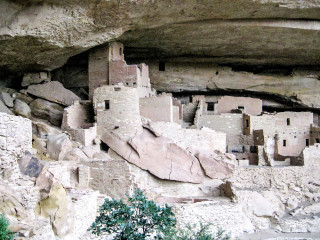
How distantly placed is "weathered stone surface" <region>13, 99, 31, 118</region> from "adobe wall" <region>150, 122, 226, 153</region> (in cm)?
526

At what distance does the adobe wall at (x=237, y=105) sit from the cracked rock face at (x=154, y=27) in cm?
253

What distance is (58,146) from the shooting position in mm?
13273

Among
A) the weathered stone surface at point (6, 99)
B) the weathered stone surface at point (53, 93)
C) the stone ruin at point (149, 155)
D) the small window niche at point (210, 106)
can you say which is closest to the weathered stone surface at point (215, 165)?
the stone ruin at point (149, 155)

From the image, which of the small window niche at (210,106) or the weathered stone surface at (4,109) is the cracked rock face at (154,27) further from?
the small window niche at (210,106)

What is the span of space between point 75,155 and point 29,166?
4.89 meters

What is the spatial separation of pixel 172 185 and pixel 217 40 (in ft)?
23.1

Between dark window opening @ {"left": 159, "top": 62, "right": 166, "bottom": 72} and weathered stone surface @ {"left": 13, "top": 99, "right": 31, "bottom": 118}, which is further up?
dark window opening @ {"left": 159, "top": 62, "right": 166, "bottom": 72}

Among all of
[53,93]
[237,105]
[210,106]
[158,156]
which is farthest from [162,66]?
[158,156]

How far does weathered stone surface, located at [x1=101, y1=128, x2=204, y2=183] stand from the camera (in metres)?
14.4

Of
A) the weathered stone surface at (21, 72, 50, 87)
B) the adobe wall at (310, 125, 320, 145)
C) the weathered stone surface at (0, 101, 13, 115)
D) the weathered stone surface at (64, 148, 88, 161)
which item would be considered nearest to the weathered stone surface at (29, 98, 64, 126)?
the weathered stone surface at (21, 72, 50, 87)

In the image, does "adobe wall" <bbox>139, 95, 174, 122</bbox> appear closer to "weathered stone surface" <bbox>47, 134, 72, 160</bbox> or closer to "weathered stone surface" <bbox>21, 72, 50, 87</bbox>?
"weathered stone surface" <bbox>47, 134, 72, 160</bbox>

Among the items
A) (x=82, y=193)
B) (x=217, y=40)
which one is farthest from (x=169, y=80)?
(x=82, y=193)

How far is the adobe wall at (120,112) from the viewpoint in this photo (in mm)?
14836

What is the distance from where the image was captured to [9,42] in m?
14.6
